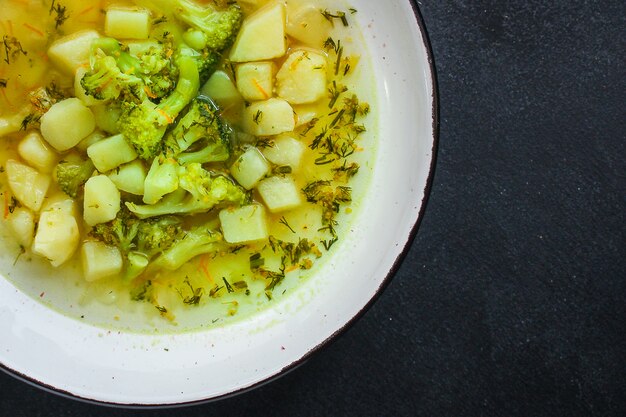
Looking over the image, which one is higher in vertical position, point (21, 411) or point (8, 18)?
point (8, 18)

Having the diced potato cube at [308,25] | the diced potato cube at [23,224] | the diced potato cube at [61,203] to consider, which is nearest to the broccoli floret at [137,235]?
the diced potato cube at [61,203]

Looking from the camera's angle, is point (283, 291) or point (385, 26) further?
point (283, 291)

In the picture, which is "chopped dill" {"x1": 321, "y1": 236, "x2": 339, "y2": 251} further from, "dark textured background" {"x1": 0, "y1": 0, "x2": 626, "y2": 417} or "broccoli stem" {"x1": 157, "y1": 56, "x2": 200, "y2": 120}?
"broccoli stem" {"x1": 157, "y1": 56, "x2": 200, "y2": 120}

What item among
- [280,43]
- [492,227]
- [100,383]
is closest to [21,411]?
[100,383]

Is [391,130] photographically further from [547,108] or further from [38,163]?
[38,163]

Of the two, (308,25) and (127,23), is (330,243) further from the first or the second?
(127,23)

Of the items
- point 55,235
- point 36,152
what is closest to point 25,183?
point 36,152

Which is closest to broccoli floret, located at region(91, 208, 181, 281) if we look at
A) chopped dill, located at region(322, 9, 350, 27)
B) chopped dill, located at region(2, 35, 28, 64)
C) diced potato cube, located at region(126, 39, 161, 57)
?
diced potato cube, located at region(126, 39, 161, 57)
